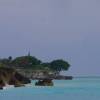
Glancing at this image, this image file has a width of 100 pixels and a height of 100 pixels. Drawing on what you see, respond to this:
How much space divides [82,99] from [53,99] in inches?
203

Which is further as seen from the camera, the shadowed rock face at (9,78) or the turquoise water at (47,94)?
the shadowed rock face at (9,78)

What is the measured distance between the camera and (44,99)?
8644cm

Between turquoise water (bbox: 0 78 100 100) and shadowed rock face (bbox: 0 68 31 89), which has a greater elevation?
shadowed rock face (bbox: 0 68 31 89)

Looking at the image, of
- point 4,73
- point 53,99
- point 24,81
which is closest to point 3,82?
point 4,73

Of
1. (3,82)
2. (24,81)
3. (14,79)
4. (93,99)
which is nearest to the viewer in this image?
(93,99)

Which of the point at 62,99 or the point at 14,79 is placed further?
the point at 14,79

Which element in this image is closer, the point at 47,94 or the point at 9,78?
the point at 47,94

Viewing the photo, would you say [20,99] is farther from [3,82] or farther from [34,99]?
[3,82]

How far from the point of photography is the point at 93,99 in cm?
8194

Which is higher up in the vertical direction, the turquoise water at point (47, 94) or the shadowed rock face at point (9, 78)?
the shadowed rock face at point (9, 78)

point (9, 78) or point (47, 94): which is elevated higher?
point (9, 78)

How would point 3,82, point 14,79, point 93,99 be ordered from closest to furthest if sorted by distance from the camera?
point 93,99 → point 3,82 → point 14,79

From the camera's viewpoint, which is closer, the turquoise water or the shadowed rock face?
the turquoise water

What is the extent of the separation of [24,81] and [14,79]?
10.5 metres
